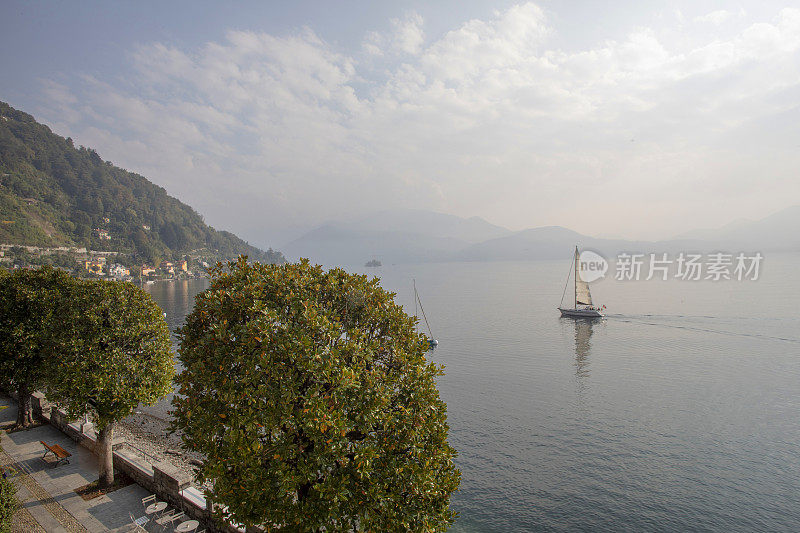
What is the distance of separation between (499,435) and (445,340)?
122 feet

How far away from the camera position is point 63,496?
18297mm

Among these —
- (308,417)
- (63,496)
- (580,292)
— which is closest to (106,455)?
(63,496)

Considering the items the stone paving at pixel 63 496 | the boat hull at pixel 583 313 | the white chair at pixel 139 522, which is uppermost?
the boat hull at pixel 583 313

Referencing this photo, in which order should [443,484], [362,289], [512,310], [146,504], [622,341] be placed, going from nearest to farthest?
1. [443,484]
2. [362,289]
3. [146,504]
4. [622,341]
5. [512,310]

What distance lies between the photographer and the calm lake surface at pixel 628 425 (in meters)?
24.6

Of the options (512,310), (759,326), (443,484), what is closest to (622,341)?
(759,326)

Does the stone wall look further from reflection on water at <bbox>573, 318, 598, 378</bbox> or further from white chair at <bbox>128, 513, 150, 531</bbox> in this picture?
reflection on water at <bbox>573, 318, 598, 378</bbox>

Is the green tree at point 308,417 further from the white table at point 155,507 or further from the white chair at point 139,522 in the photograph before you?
the white table at point 155,507

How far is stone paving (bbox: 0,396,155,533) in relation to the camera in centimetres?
1625

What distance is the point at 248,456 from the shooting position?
9508mm

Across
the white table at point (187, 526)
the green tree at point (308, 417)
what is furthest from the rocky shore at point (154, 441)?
the green tree at point (308, 417)

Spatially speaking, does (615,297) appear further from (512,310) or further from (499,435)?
(499,435)

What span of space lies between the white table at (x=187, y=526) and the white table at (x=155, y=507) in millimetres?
1640

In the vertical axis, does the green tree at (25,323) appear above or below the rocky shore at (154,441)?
above
